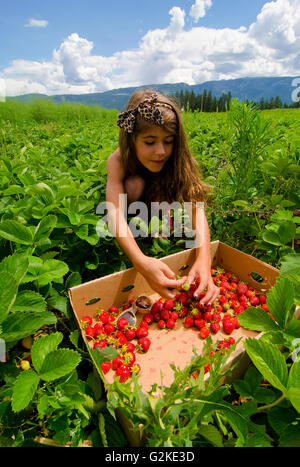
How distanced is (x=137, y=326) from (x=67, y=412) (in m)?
0.70

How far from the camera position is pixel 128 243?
161 cm

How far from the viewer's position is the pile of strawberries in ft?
4.36

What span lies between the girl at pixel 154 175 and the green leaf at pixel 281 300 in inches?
23.2

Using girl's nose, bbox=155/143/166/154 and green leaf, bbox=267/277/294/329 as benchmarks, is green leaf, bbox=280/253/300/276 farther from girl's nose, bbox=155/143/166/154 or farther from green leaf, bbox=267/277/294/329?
girl's nose, bbox=155/143/166/154

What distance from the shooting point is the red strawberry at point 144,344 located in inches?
53.0

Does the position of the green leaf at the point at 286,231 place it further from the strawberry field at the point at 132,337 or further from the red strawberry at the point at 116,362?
the red strawberry at the point at 116,362

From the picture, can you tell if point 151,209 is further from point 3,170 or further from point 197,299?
point 3,170

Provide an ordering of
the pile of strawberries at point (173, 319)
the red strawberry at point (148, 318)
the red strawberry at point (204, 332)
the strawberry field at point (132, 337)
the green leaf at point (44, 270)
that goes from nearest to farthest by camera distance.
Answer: the strawberry field at point (132, 337), the green leaf at point (44, 270), the pile of strawberries at point (173, 319), the red strawberry at point (204, 332), the red strawberry at point (148, 318)

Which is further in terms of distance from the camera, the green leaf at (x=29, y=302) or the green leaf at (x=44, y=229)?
the green leaf at (x=44, y=229)

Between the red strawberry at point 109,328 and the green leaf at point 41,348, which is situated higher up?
the green leaf at point 41,348

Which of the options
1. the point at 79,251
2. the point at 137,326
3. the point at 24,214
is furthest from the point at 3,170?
the point at 137,326

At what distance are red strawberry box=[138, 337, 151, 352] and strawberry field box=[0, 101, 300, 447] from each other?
0.10 ft

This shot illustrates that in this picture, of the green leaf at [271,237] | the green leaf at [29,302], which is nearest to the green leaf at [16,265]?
the green leaf at [29,302]

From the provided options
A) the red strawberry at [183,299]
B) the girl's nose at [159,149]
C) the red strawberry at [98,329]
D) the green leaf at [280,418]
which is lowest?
the red strawberry at [98,329]
